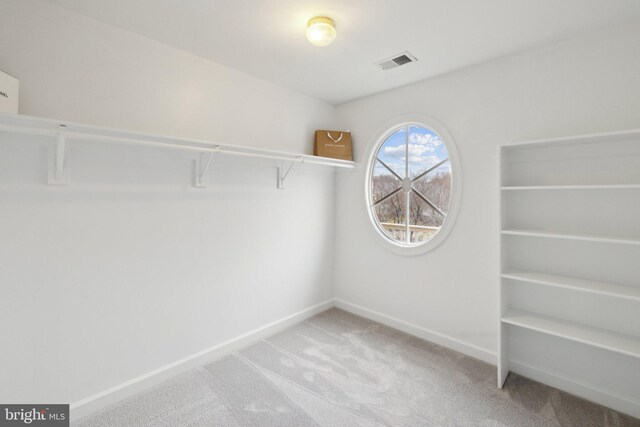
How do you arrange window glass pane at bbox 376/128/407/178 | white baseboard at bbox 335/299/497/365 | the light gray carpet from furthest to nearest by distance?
1. window glass pane at bbox 376/128/407/178
2. white baseboard at bbox 335/299/497/365
3. the light gray carpet

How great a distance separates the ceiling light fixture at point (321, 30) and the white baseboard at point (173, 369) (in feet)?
7.60

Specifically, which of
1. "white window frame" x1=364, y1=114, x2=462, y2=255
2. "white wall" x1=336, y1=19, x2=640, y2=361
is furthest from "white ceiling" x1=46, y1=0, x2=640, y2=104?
"white window frame" x1=364, y1=114, x2=462, y2=255

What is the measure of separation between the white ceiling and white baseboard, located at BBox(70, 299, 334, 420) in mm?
2248

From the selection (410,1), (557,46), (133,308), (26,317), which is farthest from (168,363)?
(557,46)

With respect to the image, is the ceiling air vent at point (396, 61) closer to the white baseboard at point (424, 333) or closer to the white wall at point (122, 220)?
the white wall at point (122, 220)

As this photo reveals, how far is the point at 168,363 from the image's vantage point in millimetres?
2088

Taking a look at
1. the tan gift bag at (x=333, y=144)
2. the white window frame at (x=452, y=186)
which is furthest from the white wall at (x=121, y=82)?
the white window frame at (x=452, y=186)

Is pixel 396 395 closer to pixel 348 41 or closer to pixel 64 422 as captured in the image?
pixel 64 422

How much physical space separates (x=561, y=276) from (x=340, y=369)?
65.5 inches

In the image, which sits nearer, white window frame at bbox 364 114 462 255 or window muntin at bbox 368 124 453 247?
white window frame at bbox 364 114 462 255

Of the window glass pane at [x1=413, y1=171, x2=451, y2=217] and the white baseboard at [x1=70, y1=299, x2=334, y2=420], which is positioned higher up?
the window glass pane at [x1=413, y1=171, x2=451, y2=217]

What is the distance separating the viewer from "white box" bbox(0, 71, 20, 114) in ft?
4.47

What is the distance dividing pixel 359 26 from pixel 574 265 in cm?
208

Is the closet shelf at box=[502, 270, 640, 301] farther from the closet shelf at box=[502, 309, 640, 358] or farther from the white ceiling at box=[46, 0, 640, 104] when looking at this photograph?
the white ceiling at box=[46, 0, 640, 104]
